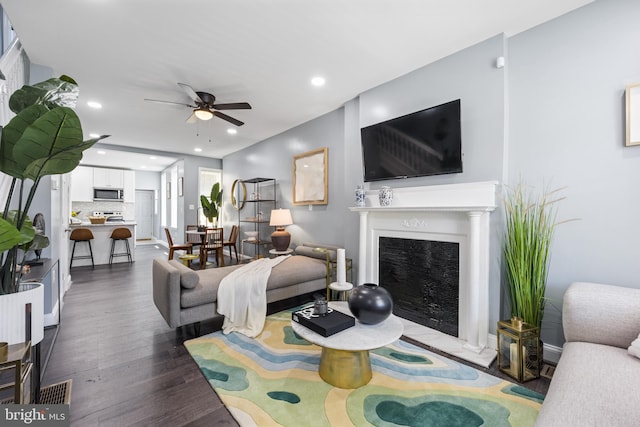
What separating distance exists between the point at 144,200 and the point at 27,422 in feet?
36.0

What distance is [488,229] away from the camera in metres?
2.35

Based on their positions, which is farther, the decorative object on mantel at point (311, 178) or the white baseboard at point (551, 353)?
the decorative object on mantel at point (311, 178)

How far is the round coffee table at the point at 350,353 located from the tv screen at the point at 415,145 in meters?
1.61

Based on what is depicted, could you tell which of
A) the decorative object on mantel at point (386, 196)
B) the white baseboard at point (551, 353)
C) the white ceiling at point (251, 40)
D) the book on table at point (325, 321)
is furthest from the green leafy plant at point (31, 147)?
the white baseboard at point (551, 353)

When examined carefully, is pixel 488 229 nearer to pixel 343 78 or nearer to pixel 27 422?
pixel 343 78

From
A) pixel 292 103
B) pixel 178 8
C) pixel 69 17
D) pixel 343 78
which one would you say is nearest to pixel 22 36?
pixel 69 17

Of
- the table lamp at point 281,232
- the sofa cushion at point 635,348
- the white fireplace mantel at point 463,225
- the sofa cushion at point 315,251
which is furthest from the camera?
the table lamp at point 281,232

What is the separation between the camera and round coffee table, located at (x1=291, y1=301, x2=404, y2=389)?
5.79 feet

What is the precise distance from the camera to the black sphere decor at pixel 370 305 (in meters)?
1.88

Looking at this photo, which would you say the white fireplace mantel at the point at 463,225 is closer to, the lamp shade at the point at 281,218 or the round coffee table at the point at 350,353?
the round coffee table at the point at 350,353

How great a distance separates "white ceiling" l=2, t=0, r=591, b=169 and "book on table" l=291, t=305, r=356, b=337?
228 cm

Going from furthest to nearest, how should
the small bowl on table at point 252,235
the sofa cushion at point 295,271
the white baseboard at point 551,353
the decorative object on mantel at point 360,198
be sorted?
1. the small bowl on table at point 252,235
2. the decorative object on mantel at point 360,198
3. the sofa cushion at point 295,271
4. the white baseboard at point 551,353

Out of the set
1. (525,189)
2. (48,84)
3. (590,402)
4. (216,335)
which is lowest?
(216,335)

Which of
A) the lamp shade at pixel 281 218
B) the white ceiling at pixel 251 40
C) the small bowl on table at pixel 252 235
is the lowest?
the small bowl on table at pixel 252 235
